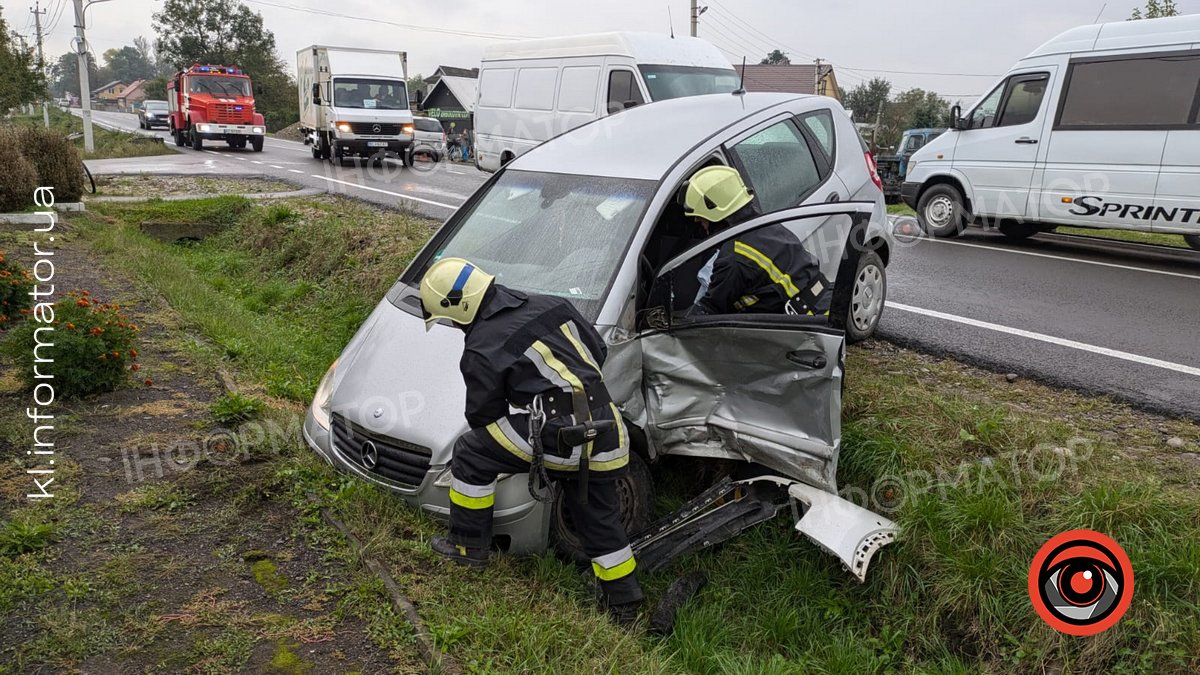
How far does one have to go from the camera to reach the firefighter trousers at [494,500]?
321 cm

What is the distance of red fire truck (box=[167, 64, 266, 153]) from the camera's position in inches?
1088

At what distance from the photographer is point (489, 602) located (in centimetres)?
312

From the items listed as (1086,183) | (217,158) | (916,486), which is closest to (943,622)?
(916,486)

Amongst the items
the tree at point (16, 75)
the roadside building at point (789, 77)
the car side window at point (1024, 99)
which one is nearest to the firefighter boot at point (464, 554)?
the car side window at point (1024, 99)

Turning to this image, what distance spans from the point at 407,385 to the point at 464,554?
32.7 inches

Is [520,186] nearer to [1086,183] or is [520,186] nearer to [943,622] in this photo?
[943,622]

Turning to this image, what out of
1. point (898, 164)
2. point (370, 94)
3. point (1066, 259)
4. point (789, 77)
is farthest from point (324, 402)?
point (789, 77)

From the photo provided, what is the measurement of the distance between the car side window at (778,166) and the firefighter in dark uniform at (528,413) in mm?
1903

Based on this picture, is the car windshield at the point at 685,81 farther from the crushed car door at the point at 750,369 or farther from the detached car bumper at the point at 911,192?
the crushed car door at the point at 750,369

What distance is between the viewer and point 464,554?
332 centimetres

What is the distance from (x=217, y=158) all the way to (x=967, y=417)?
2465 cm

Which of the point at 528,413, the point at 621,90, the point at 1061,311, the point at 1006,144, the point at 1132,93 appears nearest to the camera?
the point at 528,413

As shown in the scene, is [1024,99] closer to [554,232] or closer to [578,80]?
[578,80]

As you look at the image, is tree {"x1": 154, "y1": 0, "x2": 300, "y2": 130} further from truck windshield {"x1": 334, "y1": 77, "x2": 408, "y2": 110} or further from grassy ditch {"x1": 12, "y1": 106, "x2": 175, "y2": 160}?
truck windshield {"x1": 334, "y1": 77, "x2": 408, "y2": 110}
